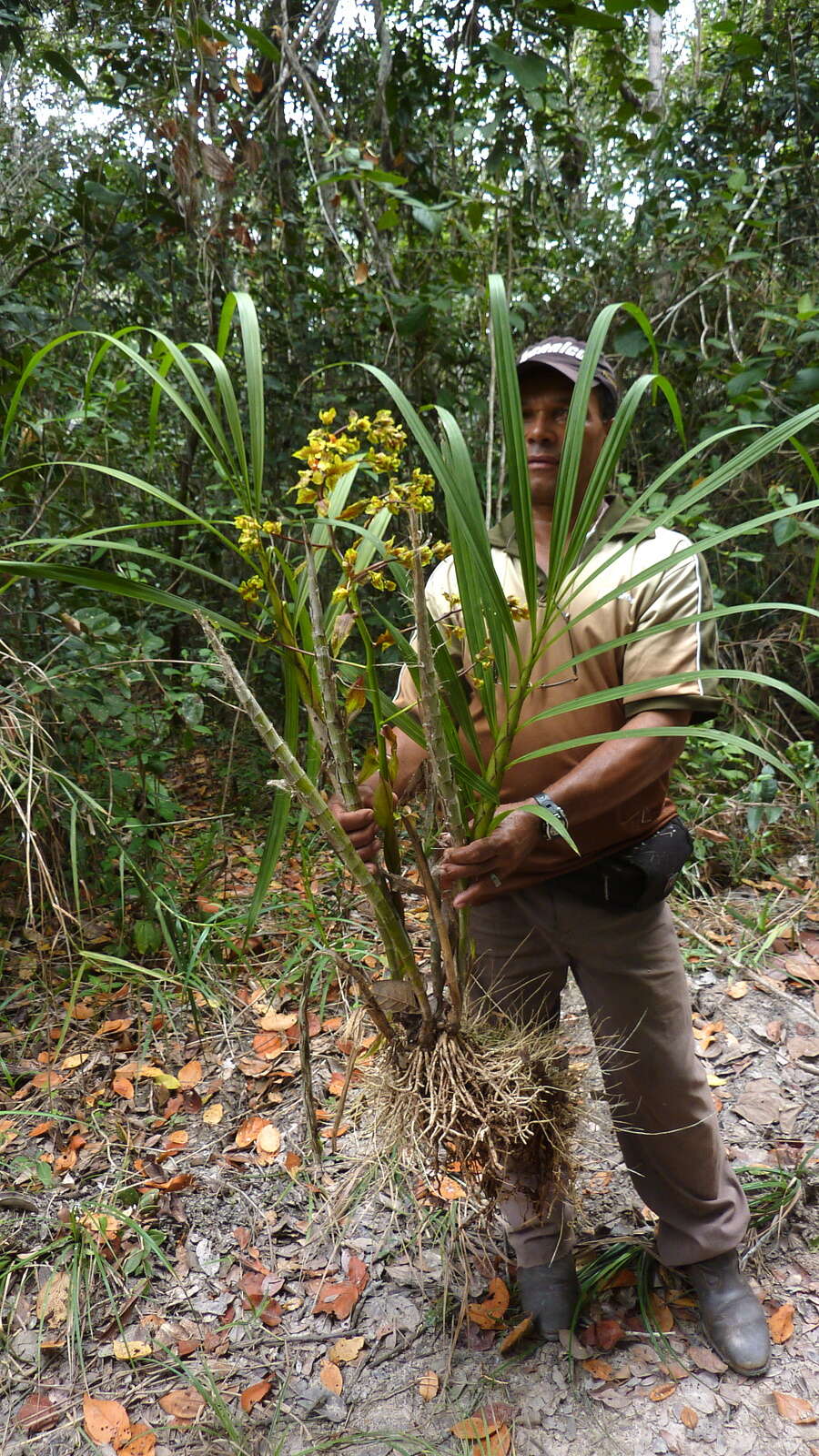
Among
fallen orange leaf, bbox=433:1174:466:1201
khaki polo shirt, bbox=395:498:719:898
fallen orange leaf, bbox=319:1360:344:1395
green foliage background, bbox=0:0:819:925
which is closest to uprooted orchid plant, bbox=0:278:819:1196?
khaki polo shirt, bbox=395:498:719:898

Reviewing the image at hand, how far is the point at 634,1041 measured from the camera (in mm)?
1423

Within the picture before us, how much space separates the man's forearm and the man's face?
1.48ft

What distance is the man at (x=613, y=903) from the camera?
1288mm

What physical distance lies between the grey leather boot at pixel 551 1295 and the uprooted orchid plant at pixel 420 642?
423 mm

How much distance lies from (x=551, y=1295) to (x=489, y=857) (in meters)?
0.95

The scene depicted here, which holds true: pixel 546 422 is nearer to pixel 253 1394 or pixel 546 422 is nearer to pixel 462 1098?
pixel 462 1098

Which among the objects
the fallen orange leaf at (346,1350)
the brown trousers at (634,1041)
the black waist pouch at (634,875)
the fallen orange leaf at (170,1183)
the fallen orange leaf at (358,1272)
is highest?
the black waist pouch at (634,875)

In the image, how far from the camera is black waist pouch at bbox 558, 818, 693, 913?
136 centimetres

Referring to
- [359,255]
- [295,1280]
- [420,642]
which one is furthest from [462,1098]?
[359,255]

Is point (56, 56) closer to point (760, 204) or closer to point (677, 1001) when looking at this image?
point (760, 204)

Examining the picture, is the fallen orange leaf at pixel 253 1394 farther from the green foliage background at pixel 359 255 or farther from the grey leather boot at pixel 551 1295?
the green foliage background at pixel 359 255

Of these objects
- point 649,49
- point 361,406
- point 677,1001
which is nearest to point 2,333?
point 361,406

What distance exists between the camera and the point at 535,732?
4.38 feet

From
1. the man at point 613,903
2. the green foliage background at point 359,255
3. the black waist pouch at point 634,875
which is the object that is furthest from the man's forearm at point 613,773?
the green foliage background at point 359,255
